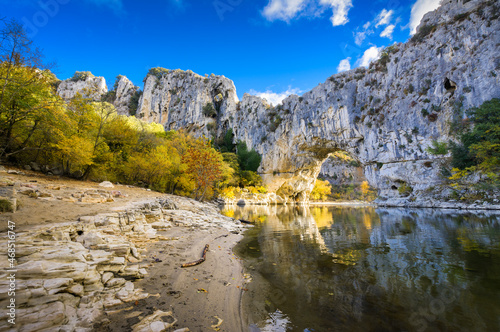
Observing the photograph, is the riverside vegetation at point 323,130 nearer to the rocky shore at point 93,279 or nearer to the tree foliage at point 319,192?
the rocky shore at point 93,279

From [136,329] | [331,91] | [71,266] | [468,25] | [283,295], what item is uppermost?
[468,25]

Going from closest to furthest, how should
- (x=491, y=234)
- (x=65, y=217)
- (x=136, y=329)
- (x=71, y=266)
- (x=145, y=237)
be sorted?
(x=136, y=329) < (x=71, y=266) < (x=65, y=217) < (x=145, y=237) < (x=491, y=234)

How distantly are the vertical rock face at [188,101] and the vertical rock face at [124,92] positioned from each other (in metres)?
7.38

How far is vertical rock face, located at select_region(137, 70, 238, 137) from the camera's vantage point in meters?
49.5

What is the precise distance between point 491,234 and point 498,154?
1610cm

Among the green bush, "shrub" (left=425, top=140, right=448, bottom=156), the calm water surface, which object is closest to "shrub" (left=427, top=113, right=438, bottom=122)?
"shrub" (left=425, top=140, right=448, bottom=156)

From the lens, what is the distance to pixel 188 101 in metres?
50.5

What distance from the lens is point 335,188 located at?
7938 cm

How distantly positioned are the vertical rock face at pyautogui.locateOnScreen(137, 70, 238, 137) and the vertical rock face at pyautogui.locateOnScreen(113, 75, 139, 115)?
7.38 m

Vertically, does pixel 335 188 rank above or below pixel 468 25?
below

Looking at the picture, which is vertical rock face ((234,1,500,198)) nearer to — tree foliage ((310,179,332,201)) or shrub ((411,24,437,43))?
shrub ((411,24,437,43))

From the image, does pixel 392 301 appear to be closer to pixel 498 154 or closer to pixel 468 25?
pixel 498 154

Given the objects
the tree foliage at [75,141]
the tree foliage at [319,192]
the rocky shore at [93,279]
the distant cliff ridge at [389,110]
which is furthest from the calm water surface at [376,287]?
the tree foliage at [319,192]

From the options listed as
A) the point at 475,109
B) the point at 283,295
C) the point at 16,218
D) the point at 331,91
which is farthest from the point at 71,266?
the point at 331,91
